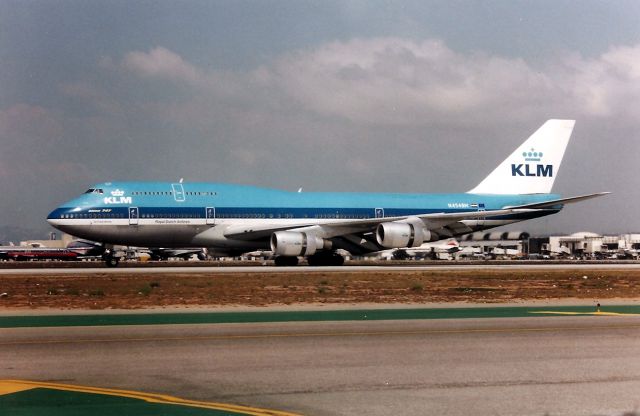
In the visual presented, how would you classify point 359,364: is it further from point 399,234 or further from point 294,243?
point 399,234

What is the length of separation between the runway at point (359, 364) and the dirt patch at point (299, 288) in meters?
7.24

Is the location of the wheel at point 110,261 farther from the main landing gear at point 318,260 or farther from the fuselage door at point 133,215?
the main landing gear at point 318,260

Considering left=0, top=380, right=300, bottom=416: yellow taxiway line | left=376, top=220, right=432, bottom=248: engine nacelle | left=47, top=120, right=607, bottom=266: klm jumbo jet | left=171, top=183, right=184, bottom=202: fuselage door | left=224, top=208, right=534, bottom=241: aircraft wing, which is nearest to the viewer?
left=0, top=380, right=300, bottom=416: yellow taxiway line

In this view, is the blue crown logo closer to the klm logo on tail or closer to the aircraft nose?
the klm logo on tail

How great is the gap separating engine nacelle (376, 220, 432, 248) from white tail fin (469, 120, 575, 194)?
37.1 feet

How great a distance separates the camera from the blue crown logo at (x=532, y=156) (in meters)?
53.1

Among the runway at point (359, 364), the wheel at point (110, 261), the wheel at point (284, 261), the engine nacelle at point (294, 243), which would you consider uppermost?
the engine nacelle at point (294, 243)

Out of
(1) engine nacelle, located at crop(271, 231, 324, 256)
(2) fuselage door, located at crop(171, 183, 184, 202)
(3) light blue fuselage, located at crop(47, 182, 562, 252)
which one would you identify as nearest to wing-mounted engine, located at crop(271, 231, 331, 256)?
(1) engine nacelle, located at crop(271, 231, 324, 256)

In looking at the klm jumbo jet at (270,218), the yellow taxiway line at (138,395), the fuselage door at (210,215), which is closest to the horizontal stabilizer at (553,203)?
the klm jumbo jet at (270,218)

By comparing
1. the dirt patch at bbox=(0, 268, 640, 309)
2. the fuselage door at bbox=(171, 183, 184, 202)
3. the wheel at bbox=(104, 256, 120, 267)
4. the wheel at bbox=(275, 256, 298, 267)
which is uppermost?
the fuselage door at bbox=(171, 183, 184, 202)

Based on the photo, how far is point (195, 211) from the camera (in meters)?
42.2

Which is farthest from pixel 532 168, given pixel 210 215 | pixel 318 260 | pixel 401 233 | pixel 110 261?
pixel 110 261

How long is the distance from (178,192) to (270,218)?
17.8 ft

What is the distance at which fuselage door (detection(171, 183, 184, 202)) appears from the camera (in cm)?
4219
